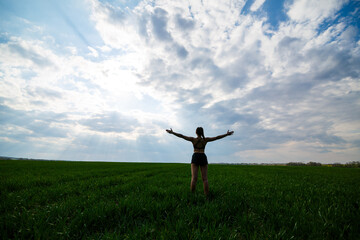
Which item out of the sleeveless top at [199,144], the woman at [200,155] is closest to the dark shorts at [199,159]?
the woman at [200,155]

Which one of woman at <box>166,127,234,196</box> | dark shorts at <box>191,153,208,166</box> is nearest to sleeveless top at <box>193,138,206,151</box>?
woman at <box>166,127,234,196</box>

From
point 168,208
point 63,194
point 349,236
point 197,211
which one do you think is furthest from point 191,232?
point 63,194

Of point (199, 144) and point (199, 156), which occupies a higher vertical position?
point (199, 144)

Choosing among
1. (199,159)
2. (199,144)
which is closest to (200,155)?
(199,159)

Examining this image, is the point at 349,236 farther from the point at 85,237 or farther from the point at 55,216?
the point at 55,216

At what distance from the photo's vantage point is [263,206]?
4.98m

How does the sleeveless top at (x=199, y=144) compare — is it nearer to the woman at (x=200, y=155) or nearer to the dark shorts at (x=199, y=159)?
the woman at (x=200, y=155)

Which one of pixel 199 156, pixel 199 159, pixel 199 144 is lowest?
pixel 199 159

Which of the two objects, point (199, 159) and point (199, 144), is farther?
point (199, 144)

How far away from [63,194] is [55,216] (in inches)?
126

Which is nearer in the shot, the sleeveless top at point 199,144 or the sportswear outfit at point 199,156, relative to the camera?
the sportswear outfit at point 199,156

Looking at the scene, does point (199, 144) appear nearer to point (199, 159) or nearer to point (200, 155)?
point (200, 155)

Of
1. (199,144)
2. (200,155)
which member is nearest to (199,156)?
(200,155)

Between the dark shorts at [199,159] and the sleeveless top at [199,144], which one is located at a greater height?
the sleeveless top at [199,144]
